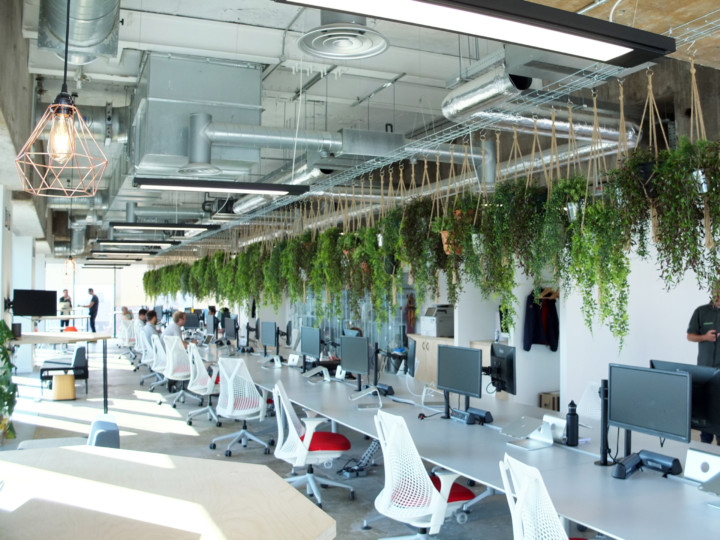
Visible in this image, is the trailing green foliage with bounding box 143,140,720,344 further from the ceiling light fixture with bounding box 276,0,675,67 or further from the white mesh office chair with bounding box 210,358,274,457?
the white mesh office chair with bounding box 210,358,274,457

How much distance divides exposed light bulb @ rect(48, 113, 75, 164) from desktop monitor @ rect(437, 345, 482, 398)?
3154 mm

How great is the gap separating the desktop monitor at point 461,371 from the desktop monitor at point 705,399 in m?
1.60

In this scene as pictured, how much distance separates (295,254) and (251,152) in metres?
1.87

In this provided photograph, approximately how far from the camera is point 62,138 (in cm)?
313

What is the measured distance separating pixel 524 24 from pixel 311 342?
6.03m

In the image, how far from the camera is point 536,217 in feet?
16.8

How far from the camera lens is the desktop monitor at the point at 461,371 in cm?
487

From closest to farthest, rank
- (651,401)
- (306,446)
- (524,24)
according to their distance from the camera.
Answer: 1. (524,24)
2. (651,401)
3. (306,446)

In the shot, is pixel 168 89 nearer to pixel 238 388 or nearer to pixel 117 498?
pixel 238 388

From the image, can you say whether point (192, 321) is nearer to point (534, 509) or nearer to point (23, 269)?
point (23, 269)

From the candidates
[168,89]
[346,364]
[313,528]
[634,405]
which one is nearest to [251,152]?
[168,89]

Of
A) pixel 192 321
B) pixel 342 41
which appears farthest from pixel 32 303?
pixel 192 321

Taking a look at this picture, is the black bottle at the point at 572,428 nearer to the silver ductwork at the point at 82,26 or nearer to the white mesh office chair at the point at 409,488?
the white mesh office chair at the point at 409,488

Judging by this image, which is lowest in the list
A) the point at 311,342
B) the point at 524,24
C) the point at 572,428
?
the point at 572,428
